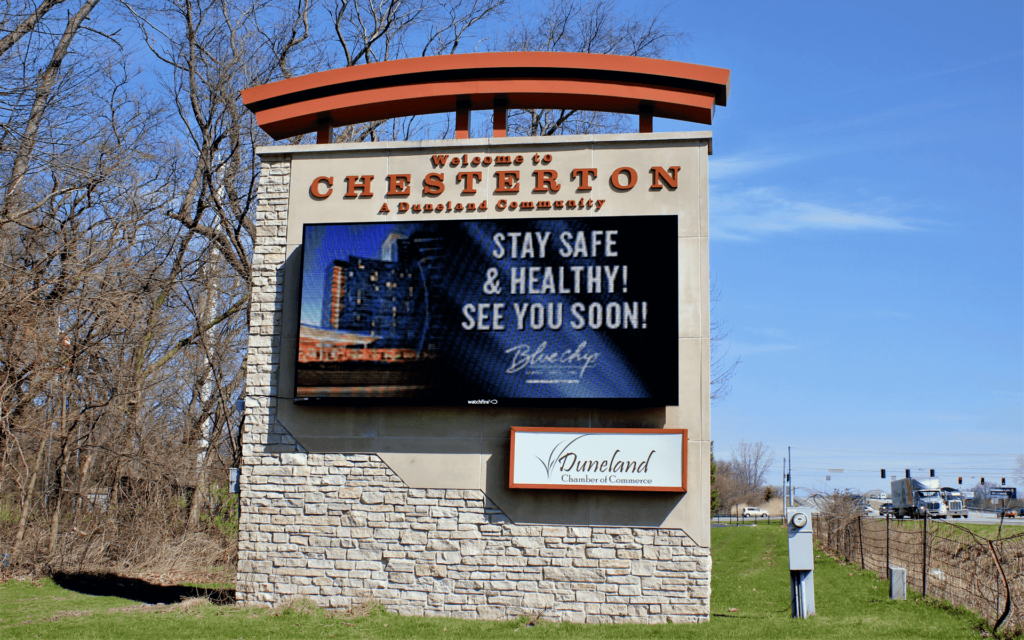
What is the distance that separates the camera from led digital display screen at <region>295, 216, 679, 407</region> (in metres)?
10.6

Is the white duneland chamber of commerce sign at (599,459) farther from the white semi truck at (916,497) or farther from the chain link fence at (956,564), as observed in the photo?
the white semi truck at (916,497)

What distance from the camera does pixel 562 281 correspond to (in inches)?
430

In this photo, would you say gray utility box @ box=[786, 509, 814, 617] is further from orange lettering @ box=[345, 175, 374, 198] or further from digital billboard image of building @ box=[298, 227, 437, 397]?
orange lettering @ box=[345, 175, 374, 198]

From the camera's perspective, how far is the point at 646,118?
474 inches

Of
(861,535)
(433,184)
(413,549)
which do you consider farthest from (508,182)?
(861,535)

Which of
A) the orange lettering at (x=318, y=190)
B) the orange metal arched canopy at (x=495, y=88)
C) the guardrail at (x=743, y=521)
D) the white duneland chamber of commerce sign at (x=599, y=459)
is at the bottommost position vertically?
the guardrail at (x=743, y=521)

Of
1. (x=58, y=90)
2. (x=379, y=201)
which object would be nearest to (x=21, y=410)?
(x=58, y=90)

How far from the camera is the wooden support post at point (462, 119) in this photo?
12.2 m

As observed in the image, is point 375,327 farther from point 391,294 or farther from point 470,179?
point 470,179

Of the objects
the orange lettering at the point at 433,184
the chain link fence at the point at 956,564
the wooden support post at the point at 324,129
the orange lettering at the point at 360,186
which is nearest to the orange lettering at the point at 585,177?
the orange lettering at the point at 433,184

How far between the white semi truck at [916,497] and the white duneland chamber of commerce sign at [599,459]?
1140 inches

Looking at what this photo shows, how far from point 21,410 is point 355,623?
29.0ft

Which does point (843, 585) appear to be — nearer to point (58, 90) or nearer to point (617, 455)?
point (617, 455)

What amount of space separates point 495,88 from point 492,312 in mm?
3321
